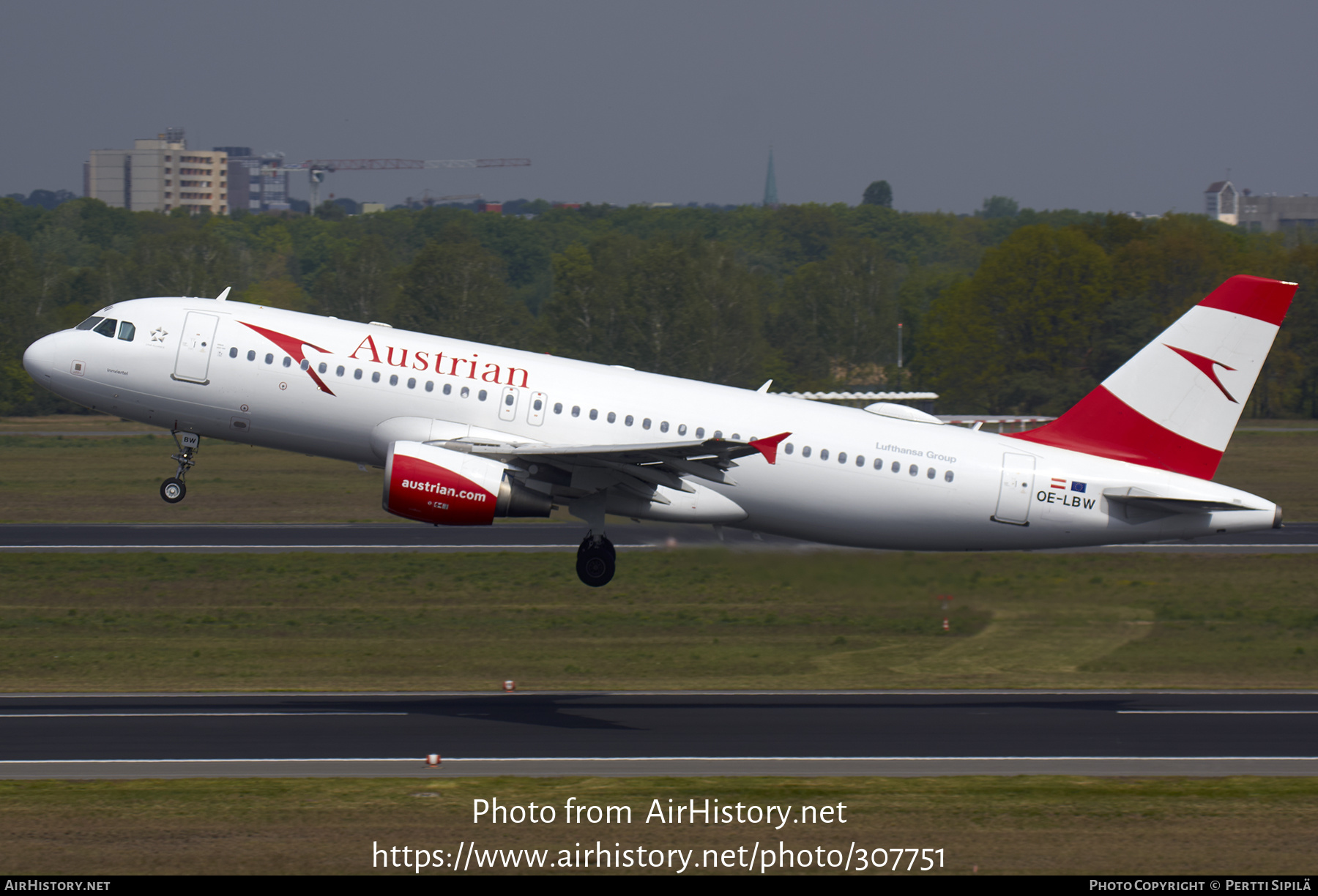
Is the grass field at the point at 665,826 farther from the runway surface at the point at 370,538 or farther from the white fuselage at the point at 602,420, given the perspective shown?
the runway surface at the point at 370,538

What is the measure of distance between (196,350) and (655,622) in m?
14.7

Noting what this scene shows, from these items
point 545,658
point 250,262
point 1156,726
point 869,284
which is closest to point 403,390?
point 545,658

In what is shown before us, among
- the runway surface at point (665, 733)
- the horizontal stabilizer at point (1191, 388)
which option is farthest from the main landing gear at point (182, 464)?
the horizontal stabilizer at point (1191, 388)

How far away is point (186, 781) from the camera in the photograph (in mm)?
24359

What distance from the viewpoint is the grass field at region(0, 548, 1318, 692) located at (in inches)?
1315

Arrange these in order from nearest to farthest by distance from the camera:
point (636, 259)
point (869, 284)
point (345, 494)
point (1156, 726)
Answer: point (1156, 726) < point (345, 494) < point (636, 259) < point (869, 284)

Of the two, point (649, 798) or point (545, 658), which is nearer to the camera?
point (649, 798)

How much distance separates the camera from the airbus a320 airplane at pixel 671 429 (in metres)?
30.2

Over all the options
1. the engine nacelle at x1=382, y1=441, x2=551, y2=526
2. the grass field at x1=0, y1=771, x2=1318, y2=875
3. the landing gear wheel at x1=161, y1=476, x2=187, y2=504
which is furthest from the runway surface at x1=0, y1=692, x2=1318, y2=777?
the landing gear wheel at x1=161, y1=476, x2=187, y2=504

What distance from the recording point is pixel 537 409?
3056 cm

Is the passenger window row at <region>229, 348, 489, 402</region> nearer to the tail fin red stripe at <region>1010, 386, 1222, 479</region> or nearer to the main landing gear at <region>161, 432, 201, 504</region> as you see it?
the main landing gear at <region>161, 432, 201, 504</region>

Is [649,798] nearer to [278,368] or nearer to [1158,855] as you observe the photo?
[1158,855]

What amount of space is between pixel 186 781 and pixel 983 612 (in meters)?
24.6

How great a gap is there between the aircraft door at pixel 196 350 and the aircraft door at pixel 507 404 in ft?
21.1
